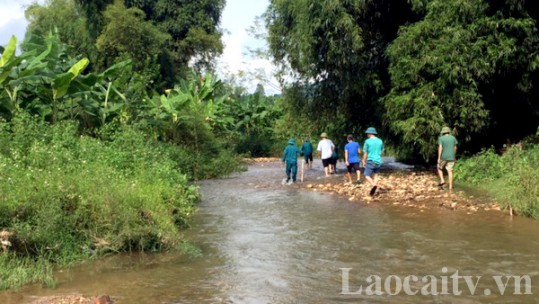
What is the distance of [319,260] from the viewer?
7.34 meters

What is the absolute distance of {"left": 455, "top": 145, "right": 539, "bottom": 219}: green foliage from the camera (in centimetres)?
1012

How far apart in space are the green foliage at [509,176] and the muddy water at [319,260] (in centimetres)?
46

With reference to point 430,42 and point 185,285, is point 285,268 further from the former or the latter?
point 430,42

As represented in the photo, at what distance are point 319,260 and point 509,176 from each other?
5773 mm

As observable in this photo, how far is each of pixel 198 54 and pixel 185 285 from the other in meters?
31.2

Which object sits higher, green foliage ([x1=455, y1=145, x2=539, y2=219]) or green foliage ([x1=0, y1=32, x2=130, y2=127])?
green foliage ([x1=0, y1=32, x2=130, y2=127])

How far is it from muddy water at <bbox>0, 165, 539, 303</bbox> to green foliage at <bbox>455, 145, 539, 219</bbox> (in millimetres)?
465

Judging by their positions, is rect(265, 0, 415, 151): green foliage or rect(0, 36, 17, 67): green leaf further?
rect(265, 0, 415, 151): green foliage

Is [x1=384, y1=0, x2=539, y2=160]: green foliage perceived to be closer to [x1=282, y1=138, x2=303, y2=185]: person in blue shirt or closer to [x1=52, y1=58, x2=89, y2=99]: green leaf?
[x1=282, y1=138, x2=303, y2=185]: person in blue shirt

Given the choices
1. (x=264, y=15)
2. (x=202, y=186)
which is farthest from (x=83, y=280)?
(x=264, y=15)

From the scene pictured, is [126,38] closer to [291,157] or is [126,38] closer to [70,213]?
[291,157]

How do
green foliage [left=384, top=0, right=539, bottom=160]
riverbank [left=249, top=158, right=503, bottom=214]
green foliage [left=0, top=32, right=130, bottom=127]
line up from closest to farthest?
1. riverbank [left=249, top=158, right=503, bottom=214]
2. green foliage [left=0, top=32, right=130, bottom=127]
3. green foliage [left=384, top=0, right=539, bottom=160]

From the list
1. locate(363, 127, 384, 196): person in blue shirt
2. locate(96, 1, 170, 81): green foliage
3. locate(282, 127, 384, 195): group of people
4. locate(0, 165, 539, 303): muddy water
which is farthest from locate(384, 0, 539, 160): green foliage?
locate(96, 1, 170, 81): green foliage

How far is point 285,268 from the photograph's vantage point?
6965mm
